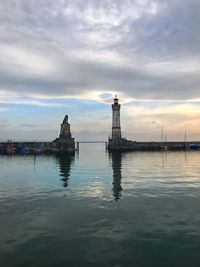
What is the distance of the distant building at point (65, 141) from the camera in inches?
5625

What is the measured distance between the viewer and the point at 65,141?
14438 centimetres

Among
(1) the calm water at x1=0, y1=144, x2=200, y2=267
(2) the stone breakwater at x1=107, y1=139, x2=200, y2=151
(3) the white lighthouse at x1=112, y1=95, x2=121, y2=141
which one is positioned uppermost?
(3) the white lighthouse at x1=112, y1=95, x2=121, y2=141

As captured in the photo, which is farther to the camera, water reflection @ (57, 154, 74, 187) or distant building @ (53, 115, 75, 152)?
distant building @ (53, 115, 75, 152)

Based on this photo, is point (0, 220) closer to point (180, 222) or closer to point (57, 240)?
point (57, 240)

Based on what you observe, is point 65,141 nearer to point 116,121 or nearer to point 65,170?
point 116,121

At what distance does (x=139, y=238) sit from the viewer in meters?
19.2

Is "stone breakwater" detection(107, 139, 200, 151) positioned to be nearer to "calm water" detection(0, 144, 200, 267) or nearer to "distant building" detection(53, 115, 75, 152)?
"distant building" detection(53, 115, 75, 152)

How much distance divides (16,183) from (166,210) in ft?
77.7

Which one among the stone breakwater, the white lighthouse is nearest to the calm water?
the white lighthouse

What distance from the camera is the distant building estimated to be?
5625 inches

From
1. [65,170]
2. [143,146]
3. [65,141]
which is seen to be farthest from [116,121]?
[65,170]

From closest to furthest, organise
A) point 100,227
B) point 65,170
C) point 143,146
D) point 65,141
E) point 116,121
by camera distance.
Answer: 1. point 100,227
2. point 65,170
3. point 65,141
4. point 116,121
5. point 143,146

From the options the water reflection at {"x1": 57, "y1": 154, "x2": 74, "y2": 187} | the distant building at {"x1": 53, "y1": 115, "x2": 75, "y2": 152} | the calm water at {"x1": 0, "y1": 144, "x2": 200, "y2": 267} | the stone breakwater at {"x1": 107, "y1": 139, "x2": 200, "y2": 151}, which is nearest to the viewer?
the calm water at {"x1": 0, "y1": 144, "x2": 200, "y2": 267}

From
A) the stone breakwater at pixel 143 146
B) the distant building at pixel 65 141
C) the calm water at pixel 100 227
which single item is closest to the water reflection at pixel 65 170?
the calm water at pixel 100 227
